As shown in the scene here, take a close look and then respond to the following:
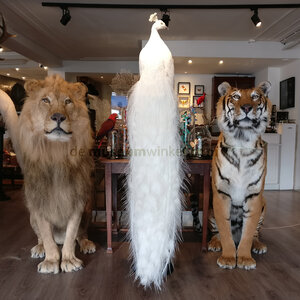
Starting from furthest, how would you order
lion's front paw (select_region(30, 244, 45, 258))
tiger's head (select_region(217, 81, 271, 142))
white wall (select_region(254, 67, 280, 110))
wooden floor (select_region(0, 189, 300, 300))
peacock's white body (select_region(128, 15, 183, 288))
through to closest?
1. white wall (select_region(254, 67, 280, 110))
2. lion's front paw (select_region(30, 244, 45, 258))
3. tiger's head (select_region(217, 81, 271, 142))
4. wooden floor (select_region(0, 189, 300, 300))
5. peacock's white body (select_region(128, 15, 183, 288))

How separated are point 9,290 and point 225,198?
1.64 metres

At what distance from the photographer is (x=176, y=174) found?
5.47 feet

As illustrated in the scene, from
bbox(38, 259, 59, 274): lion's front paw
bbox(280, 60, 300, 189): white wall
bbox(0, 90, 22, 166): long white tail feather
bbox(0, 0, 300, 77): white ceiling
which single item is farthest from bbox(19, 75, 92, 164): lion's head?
bbox(280, 60, 300, 189): white wall

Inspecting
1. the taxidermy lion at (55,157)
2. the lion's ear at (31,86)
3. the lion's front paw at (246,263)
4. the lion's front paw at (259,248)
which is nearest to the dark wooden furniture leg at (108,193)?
the taxidermy lion at (55,157)

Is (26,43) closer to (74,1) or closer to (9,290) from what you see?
(74,1)

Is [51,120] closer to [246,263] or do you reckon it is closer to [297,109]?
[246,263]

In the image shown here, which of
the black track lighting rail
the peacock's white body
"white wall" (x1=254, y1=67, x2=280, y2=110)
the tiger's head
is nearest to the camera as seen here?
the peacock's white body

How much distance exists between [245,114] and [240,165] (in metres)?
0.38

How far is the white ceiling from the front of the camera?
3.94 meters

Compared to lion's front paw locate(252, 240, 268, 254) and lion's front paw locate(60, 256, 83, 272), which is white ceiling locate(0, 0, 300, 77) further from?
lion's front paw locate(60, 256, 83, 272)

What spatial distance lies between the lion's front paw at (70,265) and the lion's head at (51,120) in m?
0.77

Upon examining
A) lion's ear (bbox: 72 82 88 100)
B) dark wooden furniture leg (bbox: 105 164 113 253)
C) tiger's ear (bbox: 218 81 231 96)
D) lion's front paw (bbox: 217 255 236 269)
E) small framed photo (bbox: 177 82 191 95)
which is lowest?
lion's front paw (bbox: 217 255 236 269)

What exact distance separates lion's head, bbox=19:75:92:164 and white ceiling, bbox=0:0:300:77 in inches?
94.0

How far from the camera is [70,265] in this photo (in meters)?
1.94
